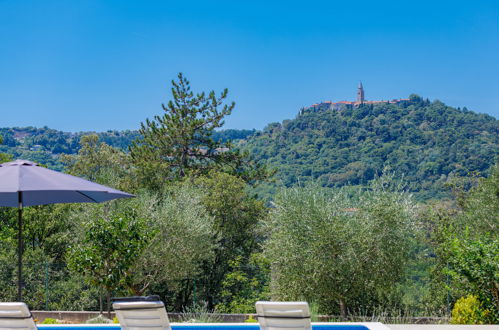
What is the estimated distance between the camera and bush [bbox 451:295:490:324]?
370 inches

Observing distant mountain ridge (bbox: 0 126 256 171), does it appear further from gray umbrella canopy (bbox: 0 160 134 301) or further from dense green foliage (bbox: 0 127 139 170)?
gray umbrella canopy (bbox: 0 160 134 301)

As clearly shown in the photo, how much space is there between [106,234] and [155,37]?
29.1 meters

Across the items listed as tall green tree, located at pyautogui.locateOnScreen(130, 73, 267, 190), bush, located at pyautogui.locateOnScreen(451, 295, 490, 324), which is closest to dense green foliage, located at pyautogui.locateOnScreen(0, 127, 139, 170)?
tall green tree, located at pyautogui.locateOnScreen(130, 73, 267, 190)

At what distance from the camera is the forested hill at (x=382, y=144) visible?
39.8 metres

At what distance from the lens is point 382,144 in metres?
48.8

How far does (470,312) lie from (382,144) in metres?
40.5

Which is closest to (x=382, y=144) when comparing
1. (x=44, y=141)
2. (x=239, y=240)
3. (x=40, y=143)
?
(x=239, y=240)

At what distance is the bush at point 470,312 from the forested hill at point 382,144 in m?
26.0

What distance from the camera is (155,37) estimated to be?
37.2m

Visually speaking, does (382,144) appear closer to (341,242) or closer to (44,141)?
(44,141)

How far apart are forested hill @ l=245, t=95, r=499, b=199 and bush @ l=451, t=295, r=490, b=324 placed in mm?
25992

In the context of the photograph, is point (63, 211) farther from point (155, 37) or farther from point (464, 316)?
point (155, 37)

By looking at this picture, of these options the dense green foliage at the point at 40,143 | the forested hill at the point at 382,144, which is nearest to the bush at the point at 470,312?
the forested hill at the point at 382,144

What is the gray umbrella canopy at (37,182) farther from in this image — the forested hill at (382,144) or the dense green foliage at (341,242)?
the forested hill at (382,144)
